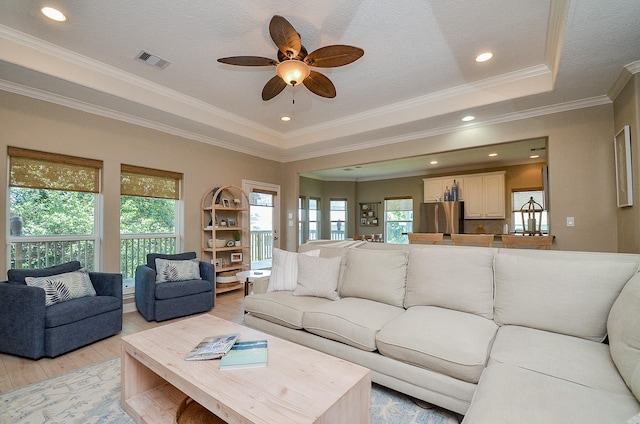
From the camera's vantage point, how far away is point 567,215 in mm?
3369

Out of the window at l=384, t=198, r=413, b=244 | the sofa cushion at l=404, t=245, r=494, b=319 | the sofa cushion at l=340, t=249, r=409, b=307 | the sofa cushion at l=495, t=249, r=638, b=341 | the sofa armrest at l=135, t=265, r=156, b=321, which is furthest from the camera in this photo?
the window at l=384, t=198, r=413, b=244

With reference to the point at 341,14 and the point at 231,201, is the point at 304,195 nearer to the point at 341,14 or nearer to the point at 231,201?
the point at 231,201

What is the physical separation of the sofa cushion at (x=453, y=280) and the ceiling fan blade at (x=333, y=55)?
166cm

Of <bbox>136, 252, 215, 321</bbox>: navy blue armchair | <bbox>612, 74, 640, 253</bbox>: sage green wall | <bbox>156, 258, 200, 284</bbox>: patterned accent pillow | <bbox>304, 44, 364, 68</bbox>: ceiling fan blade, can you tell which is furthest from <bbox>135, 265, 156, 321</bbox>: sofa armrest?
<bbox>612, 74, 640, 253</bbox>: sage green wall

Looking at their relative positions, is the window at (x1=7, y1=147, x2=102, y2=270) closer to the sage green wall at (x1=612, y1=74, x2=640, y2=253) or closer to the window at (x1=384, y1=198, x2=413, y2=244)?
the sage green wall at (x1=612, y1=74, x2=640, y2=253)

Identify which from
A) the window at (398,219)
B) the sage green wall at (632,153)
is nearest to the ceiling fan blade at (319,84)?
the sage green wall at (632,153)

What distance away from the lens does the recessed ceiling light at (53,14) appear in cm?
224

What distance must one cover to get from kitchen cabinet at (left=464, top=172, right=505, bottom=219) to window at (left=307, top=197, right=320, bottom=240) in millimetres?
4129

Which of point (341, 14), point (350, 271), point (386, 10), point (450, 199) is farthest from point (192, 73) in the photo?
point (450, 199)

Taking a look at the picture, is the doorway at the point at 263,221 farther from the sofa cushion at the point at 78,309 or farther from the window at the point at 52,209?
the sofa cushion at the point at 78,309

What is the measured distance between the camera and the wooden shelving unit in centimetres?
465

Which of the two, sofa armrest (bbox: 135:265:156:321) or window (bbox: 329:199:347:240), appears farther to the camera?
window (bbox: 329:199:347:240)

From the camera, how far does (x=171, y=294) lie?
3.41 metres

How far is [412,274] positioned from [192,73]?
123 inches
